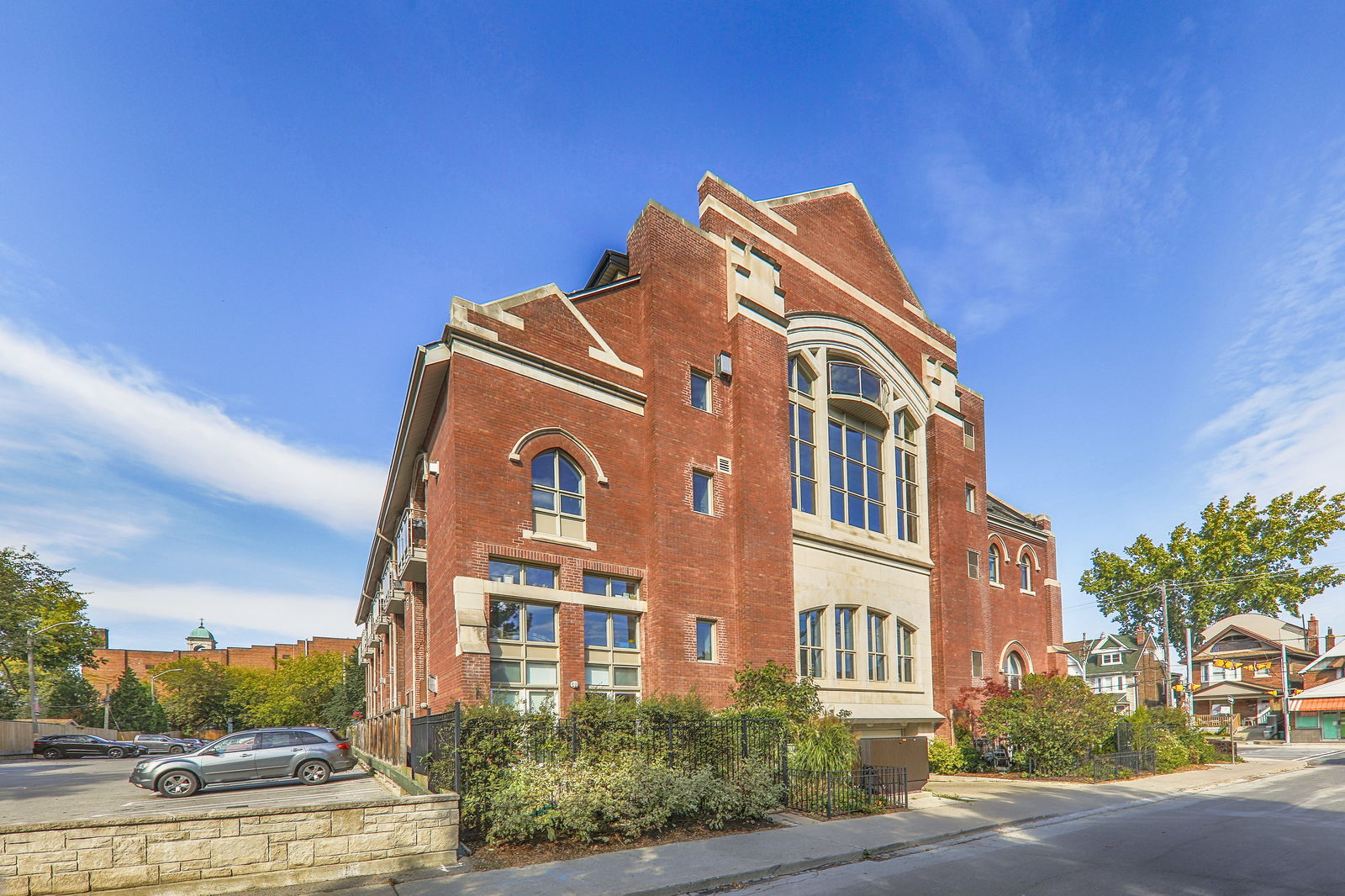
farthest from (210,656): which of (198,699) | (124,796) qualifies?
(124,796)

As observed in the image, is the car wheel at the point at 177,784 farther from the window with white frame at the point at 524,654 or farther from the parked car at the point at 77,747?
the parked car at the point at 77,747

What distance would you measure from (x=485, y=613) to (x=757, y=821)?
645 cm

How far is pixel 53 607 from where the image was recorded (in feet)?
173

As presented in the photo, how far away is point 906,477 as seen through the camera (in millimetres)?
28859

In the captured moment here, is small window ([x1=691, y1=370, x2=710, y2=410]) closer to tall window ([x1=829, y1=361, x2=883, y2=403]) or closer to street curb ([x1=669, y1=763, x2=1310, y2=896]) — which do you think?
tall window ([x1=829, y1=361, x2=883, y2=403])

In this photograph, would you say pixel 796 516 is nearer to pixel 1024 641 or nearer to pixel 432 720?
pixel 432 720

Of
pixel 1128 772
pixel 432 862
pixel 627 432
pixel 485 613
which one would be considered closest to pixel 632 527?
pixel 627 432

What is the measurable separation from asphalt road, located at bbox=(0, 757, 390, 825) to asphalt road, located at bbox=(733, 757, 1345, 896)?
800 centimetres

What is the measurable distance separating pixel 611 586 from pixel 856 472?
10912mm

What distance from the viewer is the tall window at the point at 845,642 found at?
2414 cm

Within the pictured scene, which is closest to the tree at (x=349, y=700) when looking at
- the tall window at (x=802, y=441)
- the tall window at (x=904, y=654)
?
the tall window at (x=904, y=654)

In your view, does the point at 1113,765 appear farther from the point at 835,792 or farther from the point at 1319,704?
the point at 1319,704

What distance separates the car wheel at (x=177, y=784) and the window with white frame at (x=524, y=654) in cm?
723

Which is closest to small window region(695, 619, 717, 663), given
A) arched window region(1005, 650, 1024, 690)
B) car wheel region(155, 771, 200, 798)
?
car wheel region(155, 771, 200, 798)
